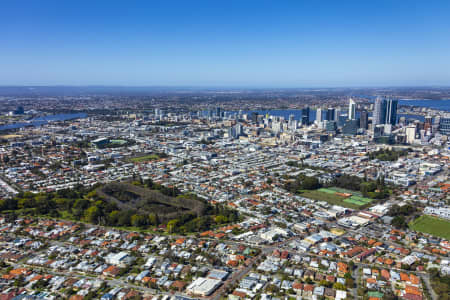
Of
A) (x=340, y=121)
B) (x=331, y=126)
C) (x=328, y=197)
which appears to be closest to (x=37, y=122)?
(x=331, y=126)

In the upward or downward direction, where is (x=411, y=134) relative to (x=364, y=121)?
downward

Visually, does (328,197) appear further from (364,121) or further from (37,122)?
(37,122)

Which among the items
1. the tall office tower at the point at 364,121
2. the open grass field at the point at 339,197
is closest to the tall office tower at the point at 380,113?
the tall office tower at the point at 364,121

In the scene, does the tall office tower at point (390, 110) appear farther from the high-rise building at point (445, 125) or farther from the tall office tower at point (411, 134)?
the tall office tower at point (411, 134)

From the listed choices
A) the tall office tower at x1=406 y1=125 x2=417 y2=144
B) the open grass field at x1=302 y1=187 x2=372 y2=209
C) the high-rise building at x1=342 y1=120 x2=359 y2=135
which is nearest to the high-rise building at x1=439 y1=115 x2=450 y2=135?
the tall office tower at x1=406 y1=125 x2=417 y2=144

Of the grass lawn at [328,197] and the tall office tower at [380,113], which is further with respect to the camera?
the tall office tower at [380,113]

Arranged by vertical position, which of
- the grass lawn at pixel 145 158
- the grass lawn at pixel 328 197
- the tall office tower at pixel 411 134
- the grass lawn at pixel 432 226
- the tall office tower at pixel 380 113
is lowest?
the grass lawn at pixel 328 197

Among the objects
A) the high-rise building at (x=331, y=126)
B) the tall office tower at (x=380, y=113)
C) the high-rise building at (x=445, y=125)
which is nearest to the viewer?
the high-rise building at (x=445, y=125)

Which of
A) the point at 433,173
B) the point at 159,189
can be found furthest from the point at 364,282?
the point at 433,173
